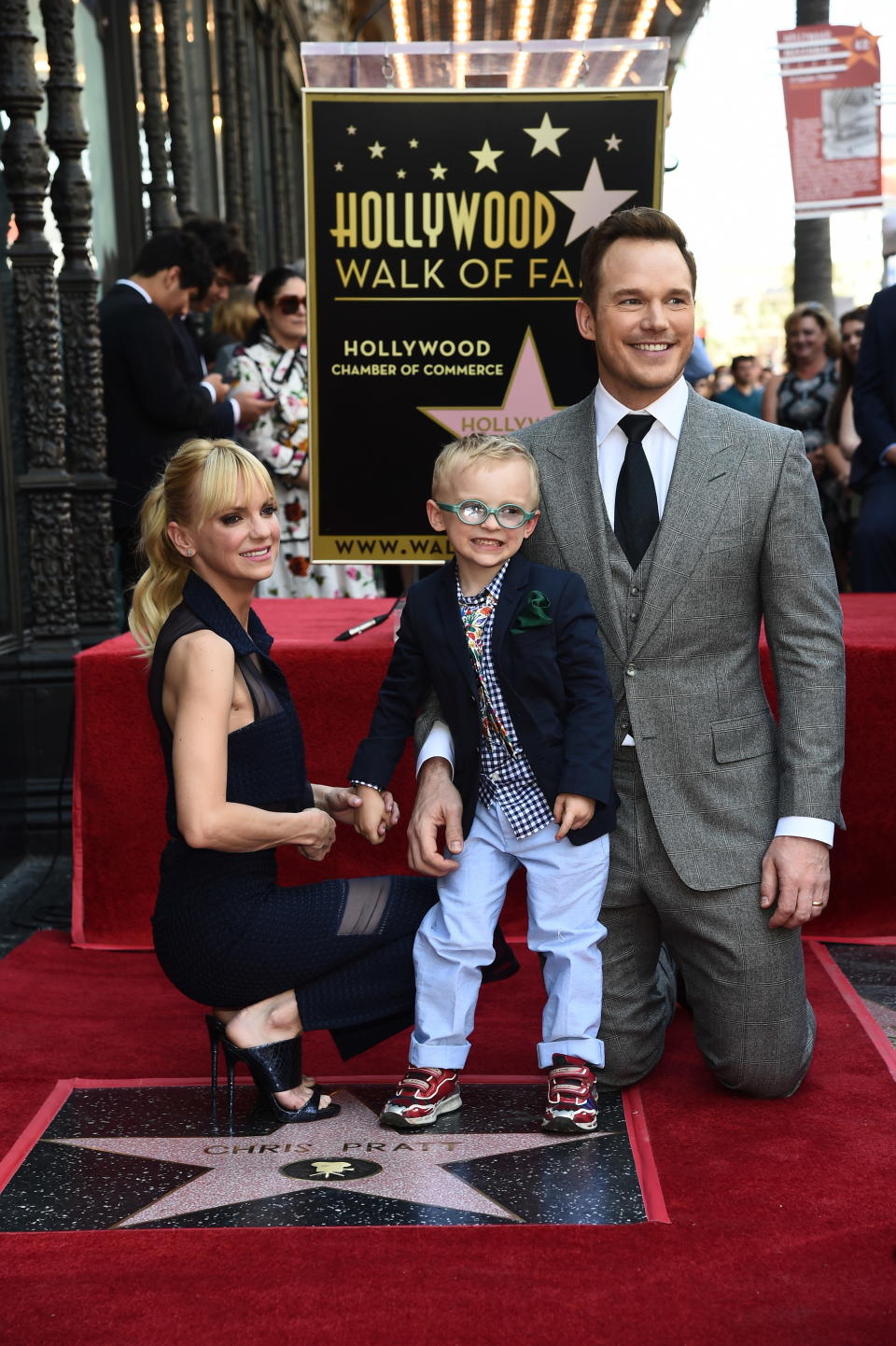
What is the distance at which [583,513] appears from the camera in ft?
11.0

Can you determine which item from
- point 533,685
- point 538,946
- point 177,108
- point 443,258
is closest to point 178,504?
point 533,685

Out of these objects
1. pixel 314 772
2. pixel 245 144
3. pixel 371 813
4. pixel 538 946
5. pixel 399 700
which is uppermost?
pixel 245 144

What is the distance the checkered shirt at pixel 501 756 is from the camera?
3189 millimetres

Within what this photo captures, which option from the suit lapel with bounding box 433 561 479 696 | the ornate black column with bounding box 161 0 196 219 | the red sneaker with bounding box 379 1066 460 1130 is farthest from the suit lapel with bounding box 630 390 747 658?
the ornate black column with bounding box 161 0 196 219

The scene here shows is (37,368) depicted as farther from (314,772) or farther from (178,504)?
(178,504)

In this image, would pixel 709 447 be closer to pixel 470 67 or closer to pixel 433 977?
pixel 433 977

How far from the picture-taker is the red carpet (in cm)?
239

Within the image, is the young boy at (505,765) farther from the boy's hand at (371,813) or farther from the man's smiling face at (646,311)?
the man's smiling face at (646,311)

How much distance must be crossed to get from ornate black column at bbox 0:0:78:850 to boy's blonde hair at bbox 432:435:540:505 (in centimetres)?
282

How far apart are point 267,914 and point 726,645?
1072mm

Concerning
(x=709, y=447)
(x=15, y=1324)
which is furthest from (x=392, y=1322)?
(x=709, y=447)

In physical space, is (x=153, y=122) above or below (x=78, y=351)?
above

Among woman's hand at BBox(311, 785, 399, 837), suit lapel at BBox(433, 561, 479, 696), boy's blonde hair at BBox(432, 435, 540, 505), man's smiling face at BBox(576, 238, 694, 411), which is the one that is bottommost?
woman's hand at BBox(311, 785, 399, 837)

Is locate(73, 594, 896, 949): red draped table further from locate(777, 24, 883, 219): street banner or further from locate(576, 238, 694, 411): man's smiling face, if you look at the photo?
locate(777, 24, 883, 219): street banner
